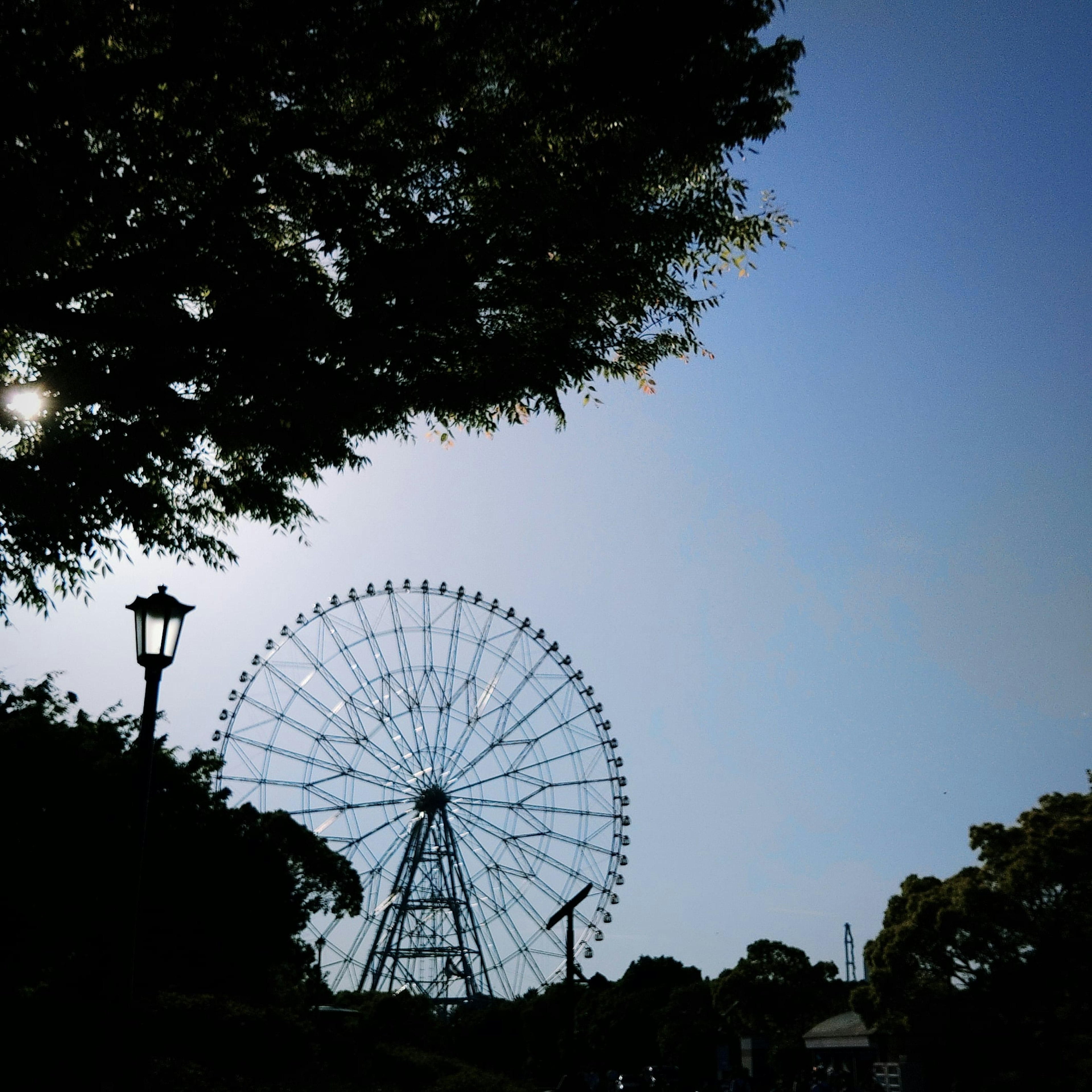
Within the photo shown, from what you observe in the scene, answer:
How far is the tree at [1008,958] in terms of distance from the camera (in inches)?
1342

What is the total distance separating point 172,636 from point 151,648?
0.21 metres

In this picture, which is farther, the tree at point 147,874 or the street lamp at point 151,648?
the tree at point 147,874

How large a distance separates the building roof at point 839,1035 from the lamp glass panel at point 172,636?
4938 cm

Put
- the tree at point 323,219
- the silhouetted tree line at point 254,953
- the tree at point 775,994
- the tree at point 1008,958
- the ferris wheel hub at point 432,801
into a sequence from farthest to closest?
the tree at point 775,994
the ferris wheel hub at point 432,801
the tree at point 1008,958
the silhouetted tree line at point 254,953
the tree at point 323,219

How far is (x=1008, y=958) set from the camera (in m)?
36.3

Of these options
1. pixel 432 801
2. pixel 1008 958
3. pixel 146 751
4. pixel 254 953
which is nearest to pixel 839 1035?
pixel 1008 958

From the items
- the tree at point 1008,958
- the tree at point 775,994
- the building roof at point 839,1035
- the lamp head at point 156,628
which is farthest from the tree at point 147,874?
the tree at point 775,994

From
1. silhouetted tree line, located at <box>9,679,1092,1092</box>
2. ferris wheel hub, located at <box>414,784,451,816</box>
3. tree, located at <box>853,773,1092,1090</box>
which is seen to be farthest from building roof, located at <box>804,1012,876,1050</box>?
ferris wheel hub, located at <box>414,784,451,816</box>

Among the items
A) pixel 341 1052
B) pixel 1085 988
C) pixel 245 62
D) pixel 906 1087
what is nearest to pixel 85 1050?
pixel 341 1052

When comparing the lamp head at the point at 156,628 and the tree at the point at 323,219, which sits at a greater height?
the tree at the point at 323,219

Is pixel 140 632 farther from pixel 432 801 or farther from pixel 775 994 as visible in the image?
pixel 775 994

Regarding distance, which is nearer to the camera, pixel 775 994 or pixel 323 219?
pixel 323 219

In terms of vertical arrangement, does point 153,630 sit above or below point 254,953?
above

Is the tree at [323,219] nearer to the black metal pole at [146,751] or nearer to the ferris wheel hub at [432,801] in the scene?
the black metal pole at [146,751]
